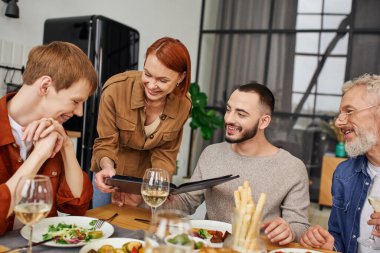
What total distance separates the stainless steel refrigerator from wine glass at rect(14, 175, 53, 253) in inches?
108

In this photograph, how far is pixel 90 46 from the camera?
147 inches

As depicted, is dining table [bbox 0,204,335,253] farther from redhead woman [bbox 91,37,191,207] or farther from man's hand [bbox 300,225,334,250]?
redhead woman [bbox 91,37,191,207]

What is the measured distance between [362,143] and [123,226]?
1.26m

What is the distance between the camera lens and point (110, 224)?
1443mm

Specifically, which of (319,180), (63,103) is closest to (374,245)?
(63,103)

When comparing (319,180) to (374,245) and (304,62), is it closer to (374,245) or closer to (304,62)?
(304,62)

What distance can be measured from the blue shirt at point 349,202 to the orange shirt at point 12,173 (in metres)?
1.27

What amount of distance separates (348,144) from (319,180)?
14.2 feet

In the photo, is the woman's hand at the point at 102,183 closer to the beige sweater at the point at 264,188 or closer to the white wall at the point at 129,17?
the beige sweater at the point at 264,188

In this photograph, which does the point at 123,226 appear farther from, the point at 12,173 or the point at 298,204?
the point at 298,204

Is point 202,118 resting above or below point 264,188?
below

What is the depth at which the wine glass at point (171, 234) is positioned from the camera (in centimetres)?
77

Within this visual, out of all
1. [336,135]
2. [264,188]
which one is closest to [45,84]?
[264,188]

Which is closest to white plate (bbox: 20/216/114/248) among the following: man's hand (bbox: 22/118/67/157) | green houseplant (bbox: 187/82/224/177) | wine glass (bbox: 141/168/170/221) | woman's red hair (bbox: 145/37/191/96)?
wine glass (bbox: 141/168/170/221)
